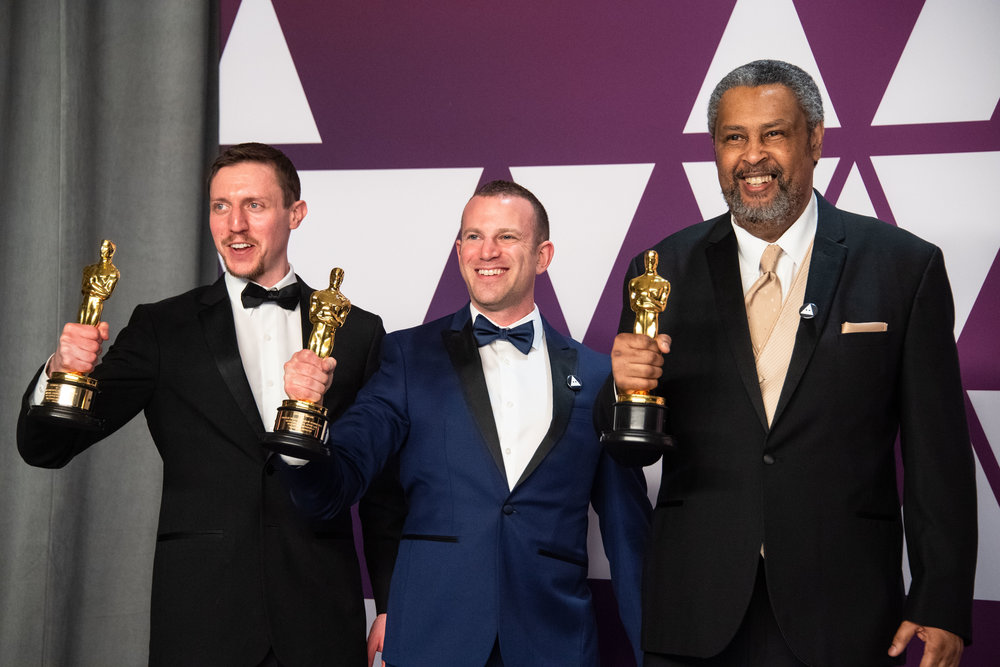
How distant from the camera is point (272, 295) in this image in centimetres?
304

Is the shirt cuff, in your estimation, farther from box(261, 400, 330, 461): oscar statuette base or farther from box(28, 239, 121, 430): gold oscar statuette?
box(261, 400, 330, 461): oscar statuette base

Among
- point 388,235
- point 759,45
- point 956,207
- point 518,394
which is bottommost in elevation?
point 518,394

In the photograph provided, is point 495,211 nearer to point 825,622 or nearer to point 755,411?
point 755,411

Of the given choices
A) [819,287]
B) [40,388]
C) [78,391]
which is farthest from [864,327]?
[40,388]

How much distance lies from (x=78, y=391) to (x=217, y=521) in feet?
1.69

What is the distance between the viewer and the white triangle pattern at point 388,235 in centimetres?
405

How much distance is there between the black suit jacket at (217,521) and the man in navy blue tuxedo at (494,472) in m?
0.20

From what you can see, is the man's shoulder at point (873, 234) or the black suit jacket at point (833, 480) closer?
the black suit jacket at point (833, 480)

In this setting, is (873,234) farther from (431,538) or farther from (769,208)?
(431,538)

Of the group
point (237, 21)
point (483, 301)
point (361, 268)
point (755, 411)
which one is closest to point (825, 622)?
point (755, 411)

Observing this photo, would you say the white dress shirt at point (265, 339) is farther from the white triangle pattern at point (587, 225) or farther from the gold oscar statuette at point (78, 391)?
the white triangle pattern at point (587, 225)

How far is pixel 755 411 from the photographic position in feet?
7.89

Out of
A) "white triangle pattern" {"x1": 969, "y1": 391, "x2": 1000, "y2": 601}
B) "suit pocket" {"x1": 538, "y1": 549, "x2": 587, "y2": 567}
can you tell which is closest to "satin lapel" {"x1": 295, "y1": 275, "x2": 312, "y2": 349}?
"suit pocket" {"x1": 538, "y1": 549, "x2": 587, "y2": 567}

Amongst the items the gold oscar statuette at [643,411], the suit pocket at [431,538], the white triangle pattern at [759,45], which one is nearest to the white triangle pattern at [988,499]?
the white triangle pattern at [759,45]
